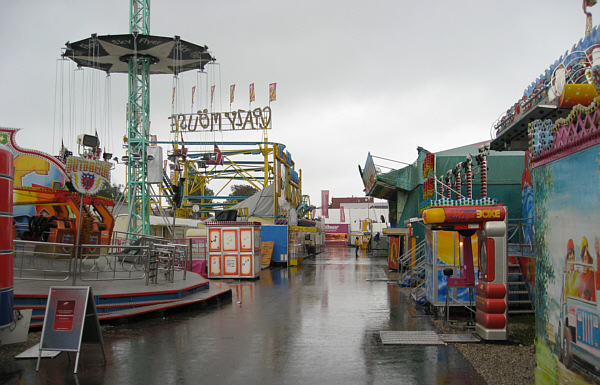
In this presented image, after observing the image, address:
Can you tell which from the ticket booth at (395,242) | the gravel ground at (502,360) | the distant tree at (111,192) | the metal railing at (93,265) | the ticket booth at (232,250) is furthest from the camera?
the ticket booth at (395,242)

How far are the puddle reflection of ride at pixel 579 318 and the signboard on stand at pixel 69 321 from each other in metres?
5.96

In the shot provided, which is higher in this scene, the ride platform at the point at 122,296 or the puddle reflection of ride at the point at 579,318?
the puddle reflection of ride at the point at 579,318

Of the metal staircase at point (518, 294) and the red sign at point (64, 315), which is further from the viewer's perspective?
the metal staircase at point (518, 294)

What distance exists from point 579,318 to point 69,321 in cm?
638

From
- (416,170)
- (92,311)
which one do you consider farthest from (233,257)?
(92,311)

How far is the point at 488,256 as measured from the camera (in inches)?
344

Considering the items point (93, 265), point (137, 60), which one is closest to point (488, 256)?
point (93, 265)

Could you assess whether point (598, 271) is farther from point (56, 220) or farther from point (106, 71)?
point (106, 71)

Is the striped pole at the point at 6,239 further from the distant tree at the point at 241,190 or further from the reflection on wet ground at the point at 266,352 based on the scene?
the distant tree at the point at 241,190

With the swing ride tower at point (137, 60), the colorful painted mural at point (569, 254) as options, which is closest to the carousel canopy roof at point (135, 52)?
the swing ride tower at point (137, 60)

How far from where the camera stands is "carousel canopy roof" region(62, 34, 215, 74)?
21641mm

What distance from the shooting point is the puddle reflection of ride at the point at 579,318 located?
396 centimetres

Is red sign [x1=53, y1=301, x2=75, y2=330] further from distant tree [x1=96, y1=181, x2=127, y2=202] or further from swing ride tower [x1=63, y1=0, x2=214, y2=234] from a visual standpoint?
swing ride tower [x1=63, y1=0, x2=214, y2=234]

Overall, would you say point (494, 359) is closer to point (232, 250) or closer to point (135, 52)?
point (232, 250)
